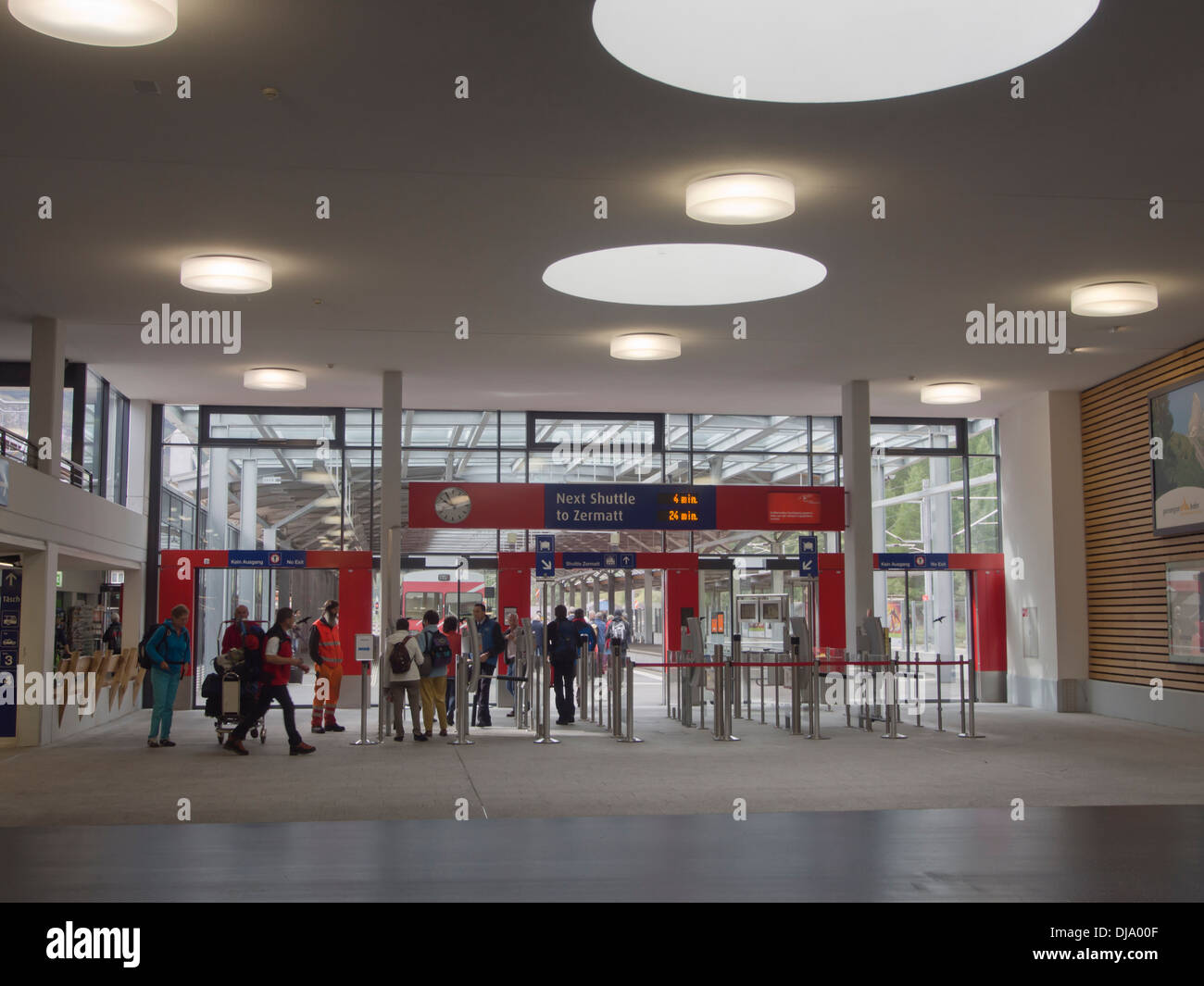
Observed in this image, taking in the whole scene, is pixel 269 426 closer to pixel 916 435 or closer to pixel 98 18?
pixel 916 435

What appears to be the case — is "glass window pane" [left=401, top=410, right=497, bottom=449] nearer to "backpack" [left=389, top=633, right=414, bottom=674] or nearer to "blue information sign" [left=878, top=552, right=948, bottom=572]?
"blue information sign" [left=878, top=552, right=948, bottom=572]

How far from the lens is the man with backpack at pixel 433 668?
545 inches

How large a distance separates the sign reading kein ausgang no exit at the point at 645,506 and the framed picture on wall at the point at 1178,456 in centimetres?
436

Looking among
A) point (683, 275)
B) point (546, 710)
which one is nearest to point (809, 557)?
point (546, 710)

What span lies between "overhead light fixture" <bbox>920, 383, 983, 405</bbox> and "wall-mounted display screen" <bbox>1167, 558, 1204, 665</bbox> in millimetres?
3715

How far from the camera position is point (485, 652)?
16.1 m

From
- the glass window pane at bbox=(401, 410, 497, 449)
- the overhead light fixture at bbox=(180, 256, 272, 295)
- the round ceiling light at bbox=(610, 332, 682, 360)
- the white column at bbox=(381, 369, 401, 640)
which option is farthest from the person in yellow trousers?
the glass window pane at bbox=(401, 410, 497, 449)

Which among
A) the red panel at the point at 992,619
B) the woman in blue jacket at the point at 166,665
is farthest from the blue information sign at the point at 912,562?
the woman in blue jacket at the point at 166,665

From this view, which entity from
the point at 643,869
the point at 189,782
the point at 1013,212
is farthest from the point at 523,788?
the point at 1013,212

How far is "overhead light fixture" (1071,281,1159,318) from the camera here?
495 inches

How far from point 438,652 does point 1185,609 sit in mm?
9821

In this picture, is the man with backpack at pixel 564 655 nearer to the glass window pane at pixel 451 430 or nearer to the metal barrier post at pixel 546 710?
the metal barrier post at pixel 546 710

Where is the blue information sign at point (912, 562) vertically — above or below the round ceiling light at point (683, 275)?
below

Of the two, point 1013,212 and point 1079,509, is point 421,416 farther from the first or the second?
point 1013,212
